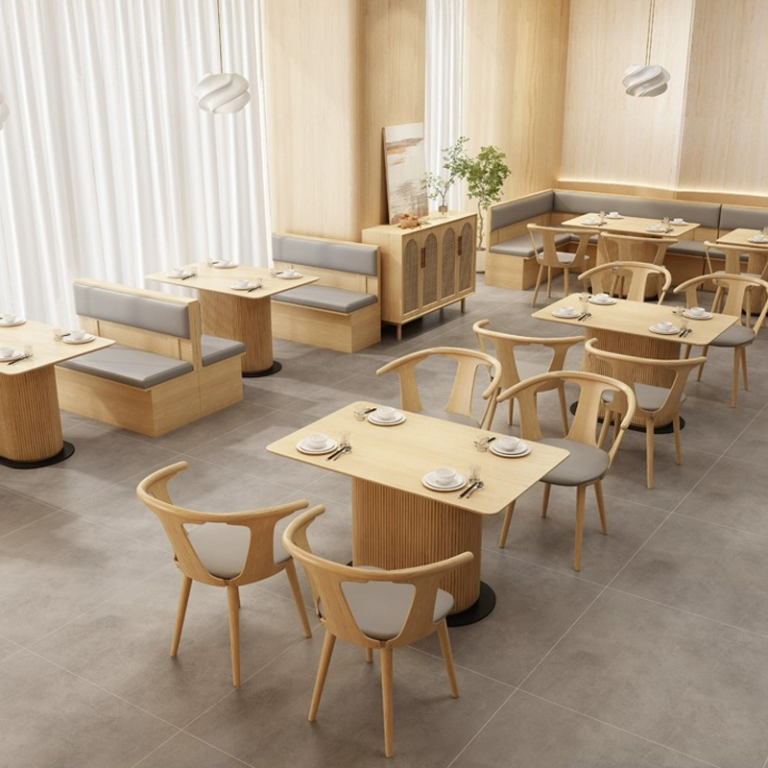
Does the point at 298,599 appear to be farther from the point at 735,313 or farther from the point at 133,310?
the point at 735,313

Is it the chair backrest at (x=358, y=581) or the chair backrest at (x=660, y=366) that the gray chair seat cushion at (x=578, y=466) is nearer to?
the chair backrest at (x=660, y=366)

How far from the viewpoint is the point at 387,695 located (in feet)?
11.7

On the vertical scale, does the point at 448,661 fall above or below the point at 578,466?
below

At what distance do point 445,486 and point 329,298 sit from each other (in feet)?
15.3

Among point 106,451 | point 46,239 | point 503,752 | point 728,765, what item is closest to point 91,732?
point 503,752

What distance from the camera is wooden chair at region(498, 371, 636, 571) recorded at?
16.2 feet

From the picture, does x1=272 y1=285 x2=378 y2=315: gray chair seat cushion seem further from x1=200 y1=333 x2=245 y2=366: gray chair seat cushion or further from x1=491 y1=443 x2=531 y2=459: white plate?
x1=491 y1=443 x2=531 y2=459: white plate

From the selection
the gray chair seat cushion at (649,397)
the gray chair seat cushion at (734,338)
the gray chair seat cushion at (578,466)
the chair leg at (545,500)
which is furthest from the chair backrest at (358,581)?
the gray chair seat cushion at (734,338)

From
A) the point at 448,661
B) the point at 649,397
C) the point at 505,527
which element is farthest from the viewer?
the point at 649,397

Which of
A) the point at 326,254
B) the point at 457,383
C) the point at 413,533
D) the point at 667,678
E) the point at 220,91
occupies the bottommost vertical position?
the point at 667,678

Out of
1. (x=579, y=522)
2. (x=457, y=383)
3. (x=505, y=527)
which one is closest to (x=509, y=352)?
(x=457, y=383)

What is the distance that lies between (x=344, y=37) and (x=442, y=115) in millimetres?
3249

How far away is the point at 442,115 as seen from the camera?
36.7 ft

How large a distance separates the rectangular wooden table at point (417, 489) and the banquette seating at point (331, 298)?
3902 millimetres
